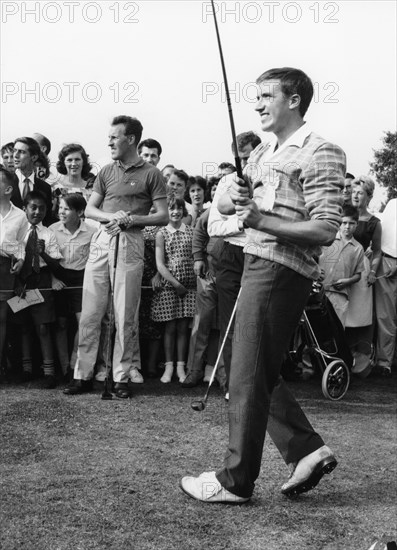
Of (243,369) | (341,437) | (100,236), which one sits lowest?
(341,437)

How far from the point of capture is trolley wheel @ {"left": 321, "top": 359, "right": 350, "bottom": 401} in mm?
7191

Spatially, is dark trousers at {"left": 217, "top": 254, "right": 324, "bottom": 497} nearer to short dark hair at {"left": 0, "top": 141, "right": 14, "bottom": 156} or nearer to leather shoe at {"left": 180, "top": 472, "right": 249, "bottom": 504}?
leather shoe at {"left": 180, "top": 472, "right": 249, "bottom": 504}

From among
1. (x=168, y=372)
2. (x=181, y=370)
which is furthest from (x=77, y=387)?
(x=181, y=370)

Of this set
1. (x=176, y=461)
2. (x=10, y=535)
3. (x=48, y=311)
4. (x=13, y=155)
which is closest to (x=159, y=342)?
(x=48, y=311)

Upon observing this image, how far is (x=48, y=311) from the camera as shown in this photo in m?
7.44

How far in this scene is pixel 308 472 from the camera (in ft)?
13.9

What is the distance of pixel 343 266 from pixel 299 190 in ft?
14.8

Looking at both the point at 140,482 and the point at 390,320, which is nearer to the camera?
the point at 140,482

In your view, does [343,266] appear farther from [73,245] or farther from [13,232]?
[13,232]

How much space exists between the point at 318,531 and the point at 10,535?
140cm

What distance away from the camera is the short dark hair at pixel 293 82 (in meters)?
4.16

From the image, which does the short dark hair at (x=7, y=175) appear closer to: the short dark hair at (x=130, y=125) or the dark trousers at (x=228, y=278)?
the short dark hair at (x=130, y=125)

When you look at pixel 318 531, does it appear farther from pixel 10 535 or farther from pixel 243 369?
pixel 10 535

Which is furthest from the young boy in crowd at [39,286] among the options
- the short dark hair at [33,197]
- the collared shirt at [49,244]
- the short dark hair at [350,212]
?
the short dark hair at [350,212]
